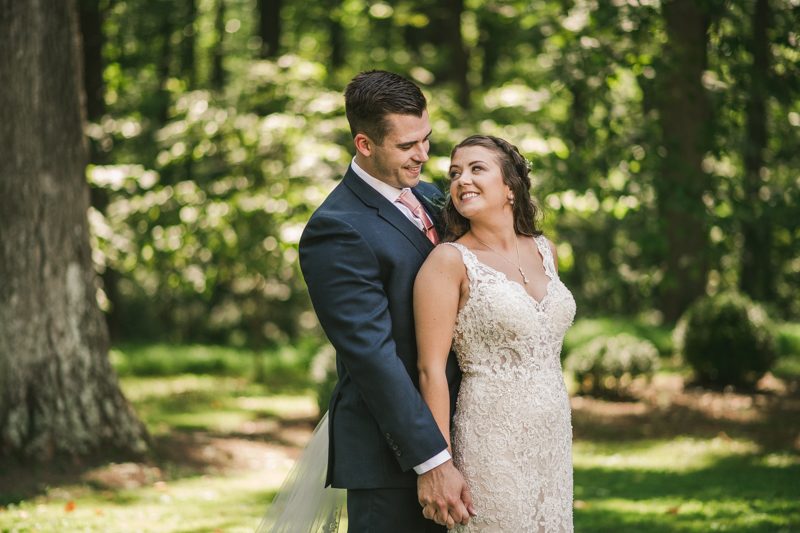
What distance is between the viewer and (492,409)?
2.62 meters

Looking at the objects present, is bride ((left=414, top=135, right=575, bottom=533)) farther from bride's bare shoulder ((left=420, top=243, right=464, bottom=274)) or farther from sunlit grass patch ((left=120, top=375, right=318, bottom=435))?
sunlit grass patch ((left=120, top=375, right=318, bottom=435))

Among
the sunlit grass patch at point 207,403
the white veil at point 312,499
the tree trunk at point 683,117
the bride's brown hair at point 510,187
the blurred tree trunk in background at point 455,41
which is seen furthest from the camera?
the blurred tree trunk in background at point 455,41

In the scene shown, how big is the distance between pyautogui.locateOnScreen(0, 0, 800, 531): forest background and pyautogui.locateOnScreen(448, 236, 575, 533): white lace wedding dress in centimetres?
93

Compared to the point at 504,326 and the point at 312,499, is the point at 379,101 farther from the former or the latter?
the point at 312,499

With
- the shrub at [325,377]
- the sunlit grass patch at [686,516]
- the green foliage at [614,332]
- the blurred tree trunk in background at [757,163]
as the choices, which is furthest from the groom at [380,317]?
the green foliage at [614,332]

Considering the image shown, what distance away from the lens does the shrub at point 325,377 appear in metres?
7.97

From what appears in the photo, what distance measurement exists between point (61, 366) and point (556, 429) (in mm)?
4516

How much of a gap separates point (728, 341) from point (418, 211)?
9.30m

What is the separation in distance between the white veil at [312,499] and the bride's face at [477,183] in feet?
3.64

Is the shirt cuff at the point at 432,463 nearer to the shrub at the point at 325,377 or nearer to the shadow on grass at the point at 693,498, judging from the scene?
the shadow on grass at the point at 693,498

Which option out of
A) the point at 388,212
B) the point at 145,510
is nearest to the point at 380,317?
the point at 388,212

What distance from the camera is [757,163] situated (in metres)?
11.4

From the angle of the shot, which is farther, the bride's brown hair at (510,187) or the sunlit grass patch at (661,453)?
the sunlit grass patch at (661,453)

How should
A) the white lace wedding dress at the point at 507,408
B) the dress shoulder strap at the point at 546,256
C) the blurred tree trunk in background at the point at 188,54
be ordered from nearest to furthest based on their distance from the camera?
the white lace wedding dress at the point at 507,408 < the dress shoulder strap at the point at 546,256 < the blurred tree trunk in background at the point at 188,54
